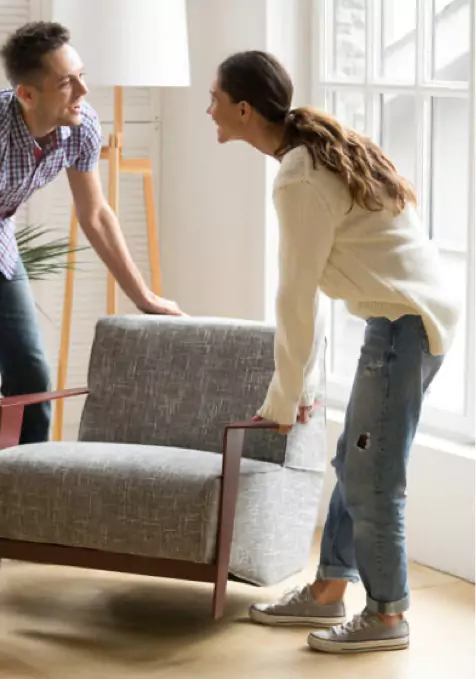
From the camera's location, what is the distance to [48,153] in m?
3.65

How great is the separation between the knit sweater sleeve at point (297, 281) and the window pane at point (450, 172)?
1002 mm

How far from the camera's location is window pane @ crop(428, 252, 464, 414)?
12.8 ft

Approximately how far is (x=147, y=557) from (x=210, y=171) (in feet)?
6.18

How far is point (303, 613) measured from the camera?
3387 millimetres

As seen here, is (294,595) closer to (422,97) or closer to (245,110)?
(245,110)

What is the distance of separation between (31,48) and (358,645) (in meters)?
1.76

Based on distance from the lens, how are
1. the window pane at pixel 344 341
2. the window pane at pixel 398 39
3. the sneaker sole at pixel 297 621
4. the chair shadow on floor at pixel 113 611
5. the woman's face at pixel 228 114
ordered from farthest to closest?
the window pane at pixel 344 341
the window pane at pixel 398 39
the sneaker sole at pixel 297 621
the chair shadow on floor at pixel 113 611
the woman's face at pixel 228 114

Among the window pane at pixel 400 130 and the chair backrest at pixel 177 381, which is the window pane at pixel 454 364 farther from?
the chair backrest at pixel 177 381

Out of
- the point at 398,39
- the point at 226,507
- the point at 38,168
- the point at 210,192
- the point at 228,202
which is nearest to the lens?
the point at 226,507

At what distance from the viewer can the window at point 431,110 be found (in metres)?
3.80

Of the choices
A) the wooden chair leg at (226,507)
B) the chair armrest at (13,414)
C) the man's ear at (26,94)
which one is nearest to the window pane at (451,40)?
the man's ear at (26,94)

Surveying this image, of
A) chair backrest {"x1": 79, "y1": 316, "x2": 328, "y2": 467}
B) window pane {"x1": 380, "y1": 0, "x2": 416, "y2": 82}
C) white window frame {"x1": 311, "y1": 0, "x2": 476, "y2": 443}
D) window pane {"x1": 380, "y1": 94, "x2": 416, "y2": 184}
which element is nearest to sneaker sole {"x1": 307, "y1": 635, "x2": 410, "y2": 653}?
chair backrest {"x1": 79, "y1": 316, "x2": 328, "y2": 467}

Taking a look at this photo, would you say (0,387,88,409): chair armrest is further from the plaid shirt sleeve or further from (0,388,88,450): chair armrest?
the plaid shirt sleeve

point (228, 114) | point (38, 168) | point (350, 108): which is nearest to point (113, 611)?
point (38, 168)
